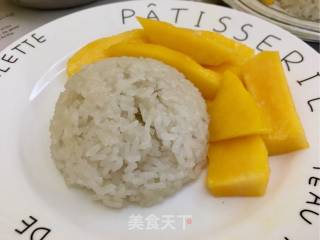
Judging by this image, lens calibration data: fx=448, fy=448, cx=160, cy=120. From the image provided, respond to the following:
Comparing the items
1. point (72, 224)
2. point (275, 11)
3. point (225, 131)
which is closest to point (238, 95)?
point (225, 131)

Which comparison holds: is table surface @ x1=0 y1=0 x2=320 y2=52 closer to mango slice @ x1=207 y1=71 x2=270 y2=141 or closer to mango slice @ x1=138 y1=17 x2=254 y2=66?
mango slice @ x1=138 y1=17 x2=254 y2=66

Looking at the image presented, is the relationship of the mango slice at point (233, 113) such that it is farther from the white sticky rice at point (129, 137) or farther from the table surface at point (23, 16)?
the table surface at point (23, 16)

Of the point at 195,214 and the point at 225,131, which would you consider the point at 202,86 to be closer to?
the point at 225,131

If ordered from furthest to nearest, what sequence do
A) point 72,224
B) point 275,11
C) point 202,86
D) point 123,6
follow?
point 275,11 → point 123,6 → point 202,86 → point 72,224

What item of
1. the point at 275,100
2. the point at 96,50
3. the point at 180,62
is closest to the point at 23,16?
the point at 96,50

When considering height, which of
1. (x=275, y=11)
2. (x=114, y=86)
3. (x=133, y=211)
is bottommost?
(x=133, y=211)

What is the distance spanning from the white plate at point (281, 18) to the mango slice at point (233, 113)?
58cm

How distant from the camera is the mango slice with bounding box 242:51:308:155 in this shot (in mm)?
1147

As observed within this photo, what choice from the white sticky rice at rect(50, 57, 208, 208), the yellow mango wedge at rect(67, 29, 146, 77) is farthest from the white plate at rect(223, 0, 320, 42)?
the white sticky rice at rect(50, 57, 208, 208)

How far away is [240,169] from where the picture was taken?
1.07m

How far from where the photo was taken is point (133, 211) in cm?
110

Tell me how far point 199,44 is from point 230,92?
0.20 metres

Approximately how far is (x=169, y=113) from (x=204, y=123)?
0.37 ft

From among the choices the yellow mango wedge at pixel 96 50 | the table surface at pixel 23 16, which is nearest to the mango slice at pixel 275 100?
the yellow mango wedge at pixel 96 50
